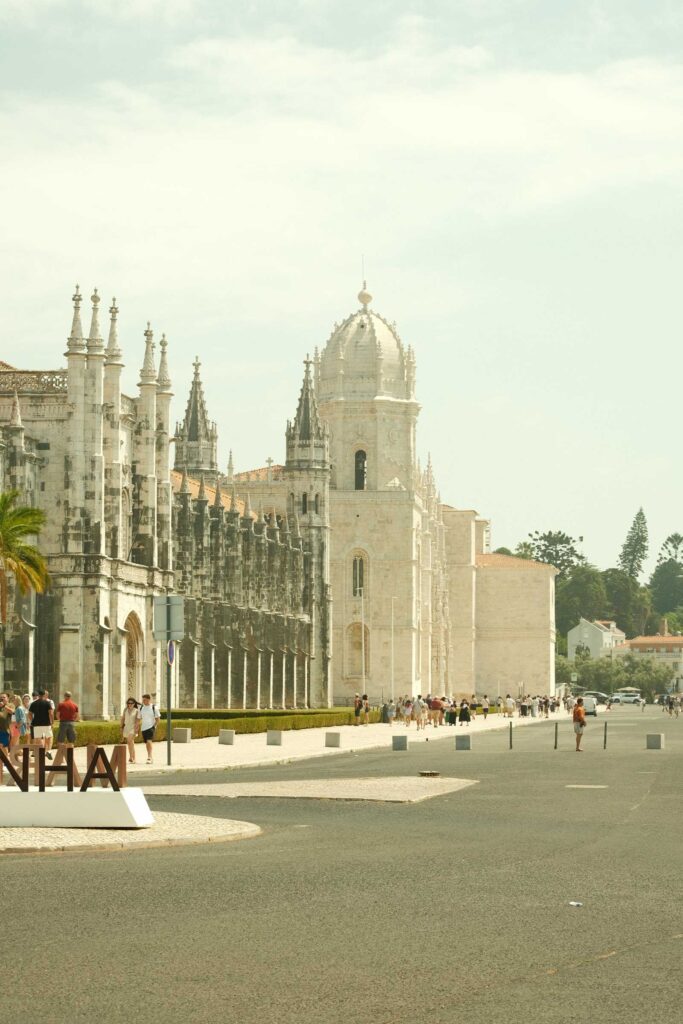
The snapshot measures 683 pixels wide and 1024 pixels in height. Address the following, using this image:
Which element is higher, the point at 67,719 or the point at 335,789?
the point at 67,719

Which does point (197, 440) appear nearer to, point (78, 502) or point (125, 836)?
point (78, 502)

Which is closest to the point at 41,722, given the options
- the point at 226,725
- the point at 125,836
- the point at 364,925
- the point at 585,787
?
the point at 585,787

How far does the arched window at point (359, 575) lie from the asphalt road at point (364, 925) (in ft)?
310

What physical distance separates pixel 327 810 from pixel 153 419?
4392 cm

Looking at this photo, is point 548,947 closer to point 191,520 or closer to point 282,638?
point 191,520

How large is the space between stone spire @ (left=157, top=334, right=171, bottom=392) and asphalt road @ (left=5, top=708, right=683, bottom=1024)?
153 feet

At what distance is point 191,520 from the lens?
7775 centimetres

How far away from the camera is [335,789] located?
29.5 metres

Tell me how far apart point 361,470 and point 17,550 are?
70528mm

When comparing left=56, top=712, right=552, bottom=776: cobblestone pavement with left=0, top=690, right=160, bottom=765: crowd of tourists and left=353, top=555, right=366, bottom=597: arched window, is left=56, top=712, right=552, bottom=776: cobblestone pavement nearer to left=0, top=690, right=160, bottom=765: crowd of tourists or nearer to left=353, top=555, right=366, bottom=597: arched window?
left=0, top=690, right=160, bottom=765: crowd of tourists

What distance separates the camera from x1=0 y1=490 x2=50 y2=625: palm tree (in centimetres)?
5059

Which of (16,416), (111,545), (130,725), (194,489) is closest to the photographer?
(130,725)

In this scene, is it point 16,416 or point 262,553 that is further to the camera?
point 262,553

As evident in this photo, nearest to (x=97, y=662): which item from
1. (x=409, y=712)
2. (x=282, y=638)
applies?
(x=409, y=712)
